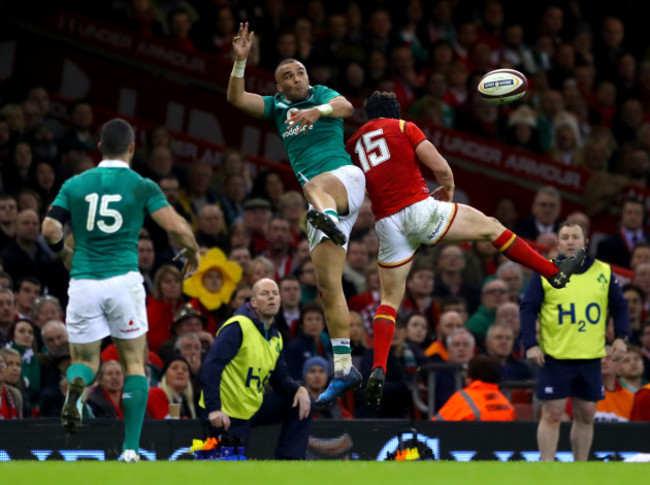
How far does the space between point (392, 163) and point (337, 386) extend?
1.60 m

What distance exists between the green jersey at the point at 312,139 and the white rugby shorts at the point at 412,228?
569mm

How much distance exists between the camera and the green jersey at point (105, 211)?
9.19 m

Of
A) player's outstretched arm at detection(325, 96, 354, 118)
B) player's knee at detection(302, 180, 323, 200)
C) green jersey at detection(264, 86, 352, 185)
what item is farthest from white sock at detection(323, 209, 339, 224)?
player's outstretched arm at detection(325, 96, 354, 118)

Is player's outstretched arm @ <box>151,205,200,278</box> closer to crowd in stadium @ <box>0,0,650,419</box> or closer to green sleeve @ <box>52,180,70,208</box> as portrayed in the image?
green sleeve @ <box>52,180,70,208</box>

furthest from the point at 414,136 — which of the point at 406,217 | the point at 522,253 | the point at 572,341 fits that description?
the point at 572,341

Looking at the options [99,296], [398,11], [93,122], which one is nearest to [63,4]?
[93,122]

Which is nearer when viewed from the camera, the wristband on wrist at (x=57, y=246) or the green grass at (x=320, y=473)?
the green grass at (x=320, y=473)

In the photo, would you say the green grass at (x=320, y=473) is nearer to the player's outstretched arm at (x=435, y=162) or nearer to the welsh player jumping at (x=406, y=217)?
the welsh player jumping at (x=406, y=217)

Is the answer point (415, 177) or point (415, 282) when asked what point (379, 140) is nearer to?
point (415, 177)

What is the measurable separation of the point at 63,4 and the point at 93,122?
203cm

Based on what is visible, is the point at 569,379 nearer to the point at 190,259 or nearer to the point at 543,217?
the point at 190,259

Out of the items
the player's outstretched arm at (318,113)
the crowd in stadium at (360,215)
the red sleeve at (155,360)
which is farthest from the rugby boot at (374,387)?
the red sleeve at (155,360)

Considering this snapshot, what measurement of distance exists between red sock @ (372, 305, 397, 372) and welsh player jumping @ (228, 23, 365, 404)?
21 cm

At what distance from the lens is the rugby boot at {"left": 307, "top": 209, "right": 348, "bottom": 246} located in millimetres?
9375
